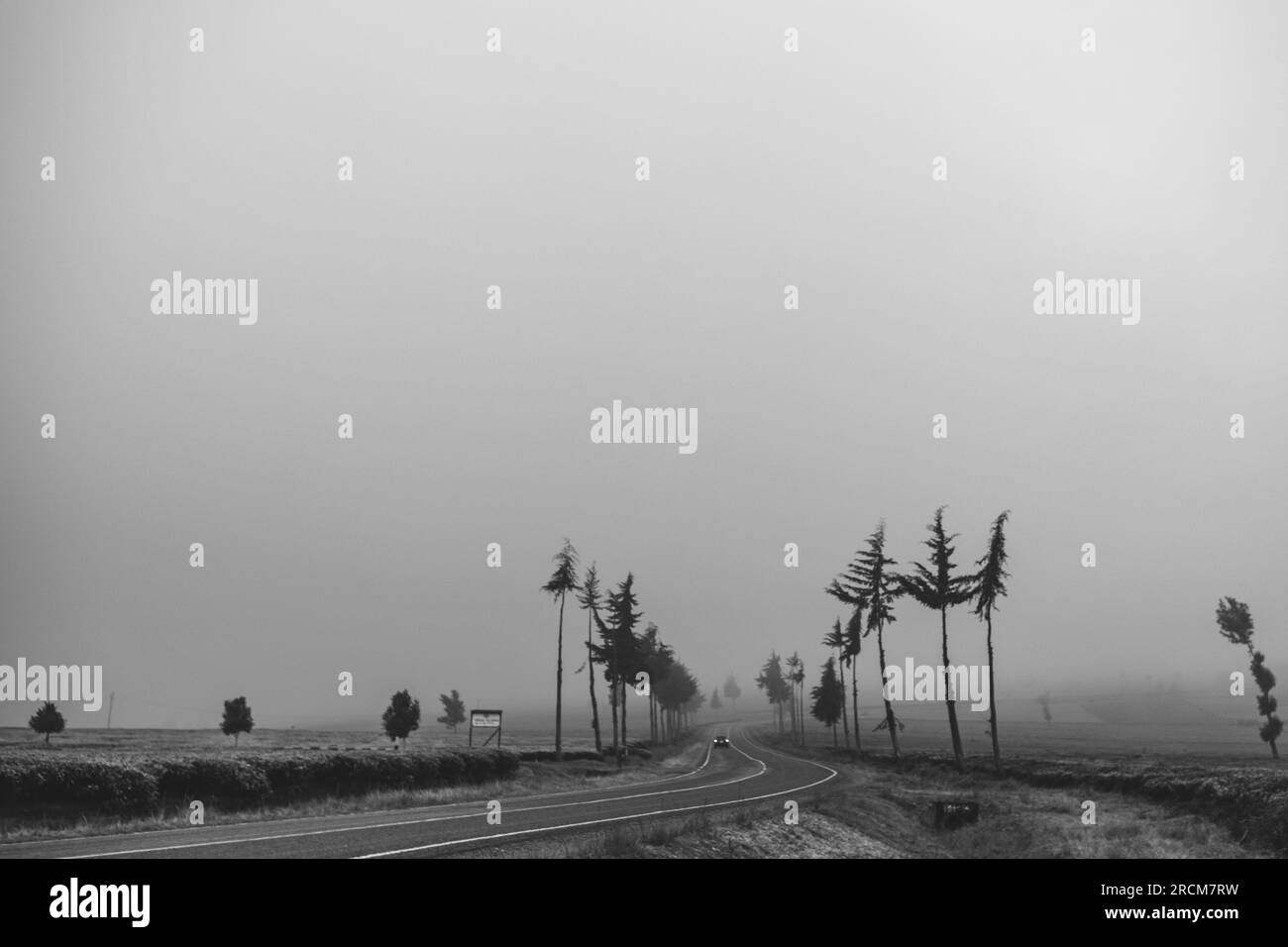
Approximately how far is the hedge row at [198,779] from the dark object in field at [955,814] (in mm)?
17736

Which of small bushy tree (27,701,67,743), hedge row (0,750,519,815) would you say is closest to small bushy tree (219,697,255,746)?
small bushy tree (27,701,67,743)

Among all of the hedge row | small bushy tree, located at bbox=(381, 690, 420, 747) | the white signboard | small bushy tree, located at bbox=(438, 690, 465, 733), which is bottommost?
small bushy tree, located at bbox=(438, 690, 465, 733)

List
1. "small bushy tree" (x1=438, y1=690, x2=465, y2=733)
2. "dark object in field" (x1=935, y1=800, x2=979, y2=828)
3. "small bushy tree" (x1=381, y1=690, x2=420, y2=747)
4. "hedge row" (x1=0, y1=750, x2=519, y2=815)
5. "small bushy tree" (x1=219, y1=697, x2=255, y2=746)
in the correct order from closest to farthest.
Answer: "hedge row" (x1=0, y1=750, x2=519, y2=815) → "dark object in field" (x1=935, y1=800, x2=979, y2=828) → "small bushy tree" (x1=381, y1=690, x2=420, y2=747) → "small bushy tree" (x1=219, y1=697, x2=255, y2=746) → "small bushy tree" (x1=438, y1=690, x2=465, y2=733)

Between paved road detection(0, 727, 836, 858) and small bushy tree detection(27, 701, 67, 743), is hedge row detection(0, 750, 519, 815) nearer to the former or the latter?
paved road detection(0, 727, 836, 858)

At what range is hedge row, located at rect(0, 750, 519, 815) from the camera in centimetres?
1828

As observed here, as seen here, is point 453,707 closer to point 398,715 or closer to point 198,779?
point 398,715

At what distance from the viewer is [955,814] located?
27.7 m

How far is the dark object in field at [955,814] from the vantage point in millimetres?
27188

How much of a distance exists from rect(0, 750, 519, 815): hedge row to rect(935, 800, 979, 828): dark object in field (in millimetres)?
17736

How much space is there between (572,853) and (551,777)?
26.9 m

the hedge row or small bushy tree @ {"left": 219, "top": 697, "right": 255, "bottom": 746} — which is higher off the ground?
the hedge row

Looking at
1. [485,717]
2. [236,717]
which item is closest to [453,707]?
[236,717]
